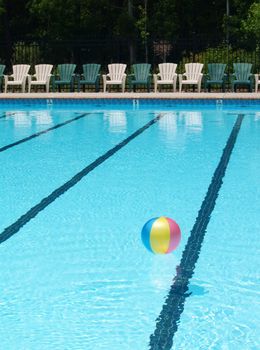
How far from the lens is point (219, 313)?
164 inches

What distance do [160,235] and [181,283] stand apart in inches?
12.1

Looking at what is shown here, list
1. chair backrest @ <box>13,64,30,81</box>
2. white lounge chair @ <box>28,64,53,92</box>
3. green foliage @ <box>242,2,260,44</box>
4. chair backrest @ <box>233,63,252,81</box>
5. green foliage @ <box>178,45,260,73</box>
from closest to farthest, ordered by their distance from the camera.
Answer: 1. chair backrest @ <box>233,63,252,81</box>
2. white lounge chair @ <box>28,64,53,92</box>
3. chair backrest @ <box>13,64,30,81</box>
4. green foliage @ <box>178,45,260,73</box>
5. green foliage @ <box>242,2,260,44</box>

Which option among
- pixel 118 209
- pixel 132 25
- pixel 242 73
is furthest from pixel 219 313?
pixel 132 25

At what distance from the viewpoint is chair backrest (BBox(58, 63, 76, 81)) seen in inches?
698

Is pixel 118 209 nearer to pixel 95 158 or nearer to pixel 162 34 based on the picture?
pixel 95 158

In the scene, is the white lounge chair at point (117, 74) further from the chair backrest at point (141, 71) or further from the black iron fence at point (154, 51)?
the black iron fence at point (154, 51)

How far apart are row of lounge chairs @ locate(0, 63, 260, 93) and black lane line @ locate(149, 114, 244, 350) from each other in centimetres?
990

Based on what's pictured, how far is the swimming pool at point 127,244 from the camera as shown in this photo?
398cm

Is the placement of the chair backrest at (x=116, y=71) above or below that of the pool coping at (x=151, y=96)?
above

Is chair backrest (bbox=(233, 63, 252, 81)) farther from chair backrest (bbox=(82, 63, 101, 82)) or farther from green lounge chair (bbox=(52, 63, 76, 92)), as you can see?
green lounge chair (bbox=(52, 63, 76, 92))

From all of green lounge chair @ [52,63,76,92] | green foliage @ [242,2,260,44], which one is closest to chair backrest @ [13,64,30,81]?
green lounge chair @ [52,63,76,92]

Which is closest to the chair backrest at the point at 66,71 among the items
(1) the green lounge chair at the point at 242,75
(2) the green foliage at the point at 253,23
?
(1) the green lounge chair at the point at 242,75

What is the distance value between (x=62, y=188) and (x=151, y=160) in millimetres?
2014

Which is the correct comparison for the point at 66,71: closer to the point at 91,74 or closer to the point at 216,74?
the point at 91,74
